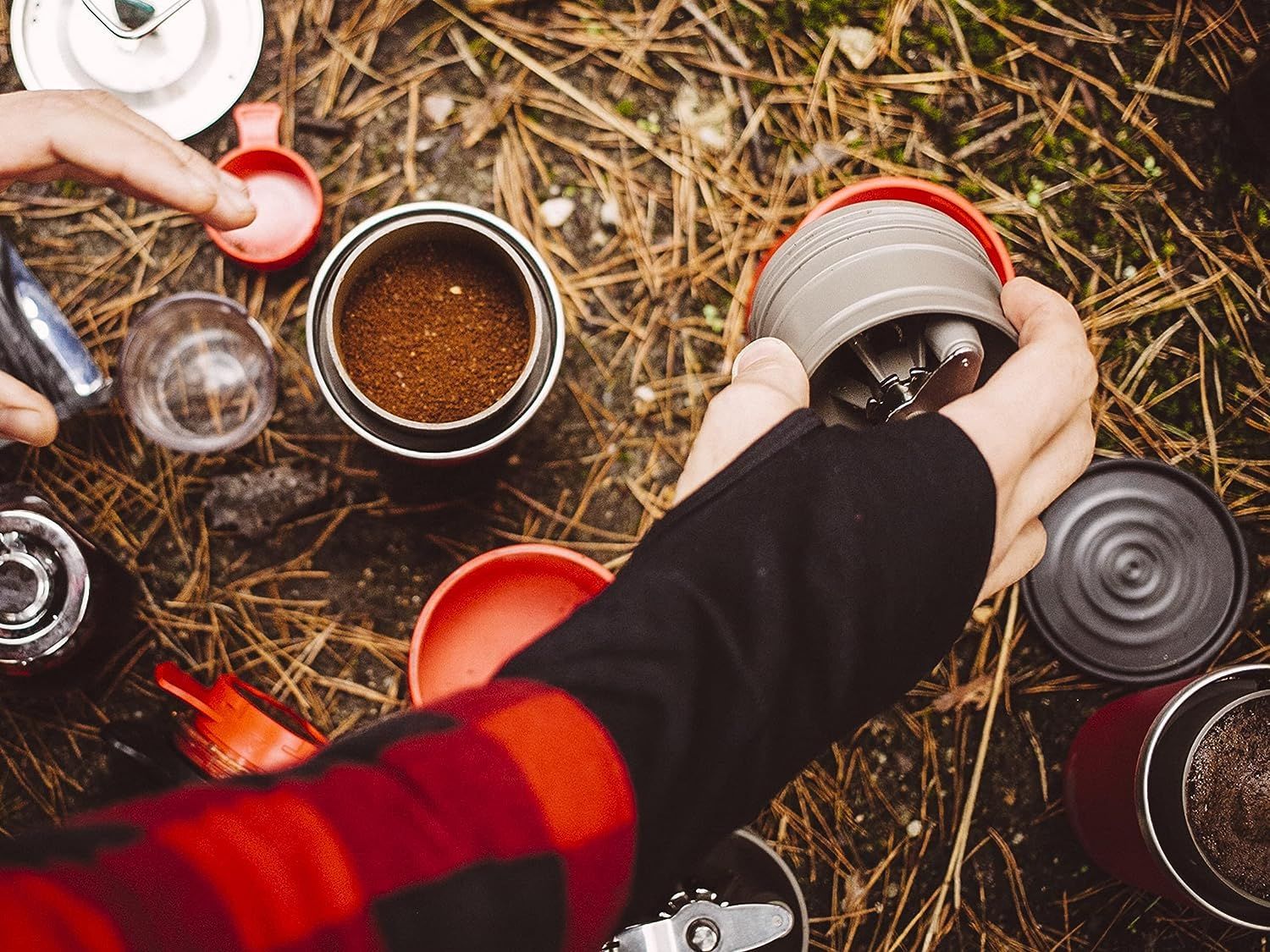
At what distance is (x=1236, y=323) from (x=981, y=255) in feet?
1.80

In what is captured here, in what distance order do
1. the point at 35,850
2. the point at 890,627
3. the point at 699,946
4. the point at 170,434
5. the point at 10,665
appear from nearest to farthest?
1. the point at 35,850
2. the point at 890,627
3. the point at 699,946
4. the point at 10,665
5. the point at 170,434

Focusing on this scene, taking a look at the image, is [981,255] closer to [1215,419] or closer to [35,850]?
[1215,419]

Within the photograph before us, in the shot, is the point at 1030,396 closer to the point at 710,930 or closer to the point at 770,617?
the point at 770,617

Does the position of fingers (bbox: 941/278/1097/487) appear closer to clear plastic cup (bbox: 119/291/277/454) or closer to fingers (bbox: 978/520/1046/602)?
fingers (bbox: 978/520/1046/602)

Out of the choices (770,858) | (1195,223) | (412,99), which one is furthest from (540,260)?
(1195,223)

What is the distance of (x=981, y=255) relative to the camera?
1079mm

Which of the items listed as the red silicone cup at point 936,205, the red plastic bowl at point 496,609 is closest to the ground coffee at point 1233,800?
the red silicone cup at point 936,205

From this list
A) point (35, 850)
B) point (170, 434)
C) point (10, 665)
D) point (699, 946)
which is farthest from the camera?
point (170, 434)

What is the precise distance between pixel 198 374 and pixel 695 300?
2.41 ft

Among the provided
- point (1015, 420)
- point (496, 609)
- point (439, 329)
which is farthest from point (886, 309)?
point (496, 609)

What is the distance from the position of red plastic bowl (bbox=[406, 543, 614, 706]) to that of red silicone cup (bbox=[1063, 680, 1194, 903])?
679 mm

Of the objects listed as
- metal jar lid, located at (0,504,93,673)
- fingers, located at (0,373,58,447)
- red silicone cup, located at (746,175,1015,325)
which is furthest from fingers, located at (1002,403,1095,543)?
metal jar lid, located at (0,504,93,673)

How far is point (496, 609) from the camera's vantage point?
1.30 metres

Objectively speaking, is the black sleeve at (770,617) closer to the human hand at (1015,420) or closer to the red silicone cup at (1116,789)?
the human hand at (1015,420)
